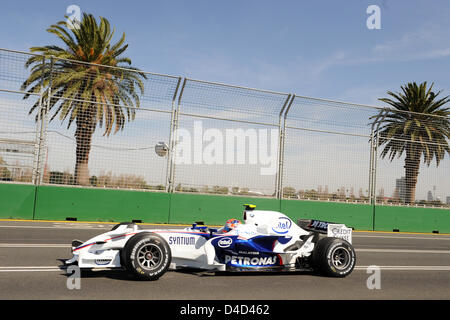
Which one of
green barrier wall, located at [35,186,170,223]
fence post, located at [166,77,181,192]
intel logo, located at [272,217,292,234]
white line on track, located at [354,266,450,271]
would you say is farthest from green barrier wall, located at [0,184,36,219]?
white line on track, located at [354,266,450,271]

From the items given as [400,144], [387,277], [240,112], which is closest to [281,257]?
[387,277]

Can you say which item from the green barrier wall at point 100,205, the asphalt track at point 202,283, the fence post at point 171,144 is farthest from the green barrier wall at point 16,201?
the asphalt track at point 202,283

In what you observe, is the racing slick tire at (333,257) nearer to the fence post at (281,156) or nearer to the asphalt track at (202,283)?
the asphalt track at (202,283)

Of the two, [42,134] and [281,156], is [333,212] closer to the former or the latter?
[281,156]

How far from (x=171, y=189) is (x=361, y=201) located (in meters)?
7.47

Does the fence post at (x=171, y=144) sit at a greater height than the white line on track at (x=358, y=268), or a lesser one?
greater

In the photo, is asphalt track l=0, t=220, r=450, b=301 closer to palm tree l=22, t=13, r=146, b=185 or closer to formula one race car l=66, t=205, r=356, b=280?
formula one race car l=66, t=205, r=356, b=280

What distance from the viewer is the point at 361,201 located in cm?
1748

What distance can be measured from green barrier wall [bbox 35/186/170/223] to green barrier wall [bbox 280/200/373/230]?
4514 mm

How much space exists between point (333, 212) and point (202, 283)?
1165 centimetres

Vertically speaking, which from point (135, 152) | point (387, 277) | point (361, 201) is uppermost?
point (135, 152)

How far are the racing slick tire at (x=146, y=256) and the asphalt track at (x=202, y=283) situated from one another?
0.47ft

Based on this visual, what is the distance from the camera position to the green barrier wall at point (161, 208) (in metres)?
13.6

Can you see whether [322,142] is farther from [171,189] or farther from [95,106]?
[95,106]
